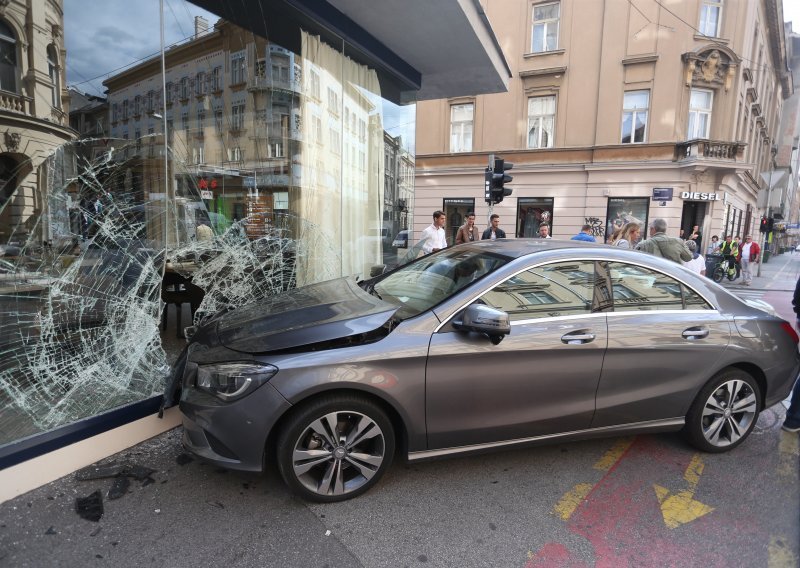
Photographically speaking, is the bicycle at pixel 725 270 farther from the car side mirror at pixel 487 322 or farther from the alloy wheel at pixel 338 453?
the alloy wheel at pixel 338 453

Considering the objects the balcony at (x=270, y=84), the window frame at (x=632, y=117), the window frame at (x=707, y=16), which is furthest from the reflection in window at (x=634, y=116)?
the balcony at (x=270, y=84)

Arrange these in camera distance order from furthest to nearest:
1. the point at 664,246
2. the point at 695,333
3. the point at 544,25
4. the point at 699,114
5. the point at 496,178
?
the point at 544,25 < the point at 699,114 < the point at 496,178 < the point at 664,246 < the point at 695,333

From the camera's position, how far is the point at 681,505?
279cm

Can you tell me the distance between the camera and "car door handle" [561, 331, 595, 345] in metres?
2.89

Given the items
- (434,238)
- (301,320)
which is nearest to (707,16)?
(434,238)

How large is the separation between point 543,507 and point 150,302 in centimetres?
328

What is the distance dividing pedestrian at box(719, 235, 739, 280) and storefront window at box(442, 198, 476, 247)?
9.30 metres

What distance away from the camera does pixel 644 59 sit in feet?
58.5

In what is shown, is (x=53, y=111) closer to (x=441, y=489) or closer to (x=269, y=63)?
(x=269, y=63)

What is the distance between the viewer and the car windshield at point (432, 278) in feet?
9.82

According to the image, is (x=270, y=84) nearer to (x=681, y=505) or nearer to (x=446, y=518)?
(x=446, y=518)

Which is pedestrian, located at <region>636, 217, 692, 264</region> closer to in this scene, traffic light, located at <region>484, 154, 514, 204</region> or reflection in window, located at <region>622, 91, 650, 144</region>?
traffic light, located at <region>484, 154, 514, 204</region>

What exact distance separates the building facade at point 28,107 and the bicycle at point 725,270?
1793cm

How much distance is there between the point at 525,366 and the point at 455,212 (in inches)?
756
